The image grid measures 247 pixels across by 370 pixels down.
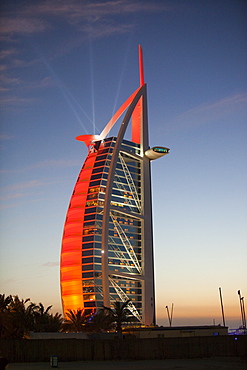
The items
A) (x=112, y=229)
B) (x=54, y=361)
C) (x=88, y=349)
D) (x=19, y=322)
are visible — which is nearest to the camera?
(x=54, y=361)

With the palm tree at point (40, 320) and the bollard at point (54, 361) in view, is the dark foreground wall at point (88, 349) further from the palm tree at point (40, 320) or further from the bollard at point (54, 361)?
the palm tree at point (40, 320)

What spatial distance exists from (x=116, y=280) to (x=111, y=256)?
5.41m

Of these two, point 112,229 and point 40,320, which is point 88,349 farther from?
point 112,229

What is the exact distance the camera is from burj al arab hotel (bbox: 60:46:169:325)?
114312 millimetres

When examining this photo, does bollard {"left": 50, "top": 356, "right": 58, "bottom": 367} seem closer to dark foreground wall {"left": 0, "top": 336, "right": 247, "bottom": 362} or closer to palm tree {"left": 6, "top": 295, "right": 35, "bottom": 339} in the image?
dark foreground wall {"left": 0, "top": 336, "right": 247, "bottom": 362}

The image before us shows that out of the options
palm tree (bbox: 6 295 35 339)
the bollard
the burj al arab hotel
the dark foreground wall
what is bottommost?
the bollard

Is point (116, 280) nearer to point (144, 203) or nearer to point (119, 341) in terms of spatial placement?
point (144, 203)

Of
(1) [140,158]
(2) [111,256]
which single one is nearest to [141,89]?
(1) [140,158]

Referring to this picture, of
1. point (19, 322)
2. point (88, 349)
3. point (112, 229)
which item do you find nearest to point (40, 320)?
point (19, 322)

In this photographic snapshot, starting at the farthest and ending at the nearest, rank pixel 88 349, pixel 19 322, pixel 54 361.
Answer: pixel 19 322 < pixel 88 349 < pixel 54 361

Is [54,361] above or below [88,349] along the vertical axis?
below

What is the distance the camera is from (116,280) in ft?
380

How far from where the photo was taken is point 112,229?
389 feet

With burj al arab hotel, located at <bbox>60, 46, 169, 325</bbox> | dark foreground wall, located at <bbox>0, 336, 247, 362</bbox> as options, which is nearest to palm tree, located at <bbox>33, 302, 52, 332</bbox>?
dark foreground wall, located at <bbox>0, 336, 247, 362</bbox>
